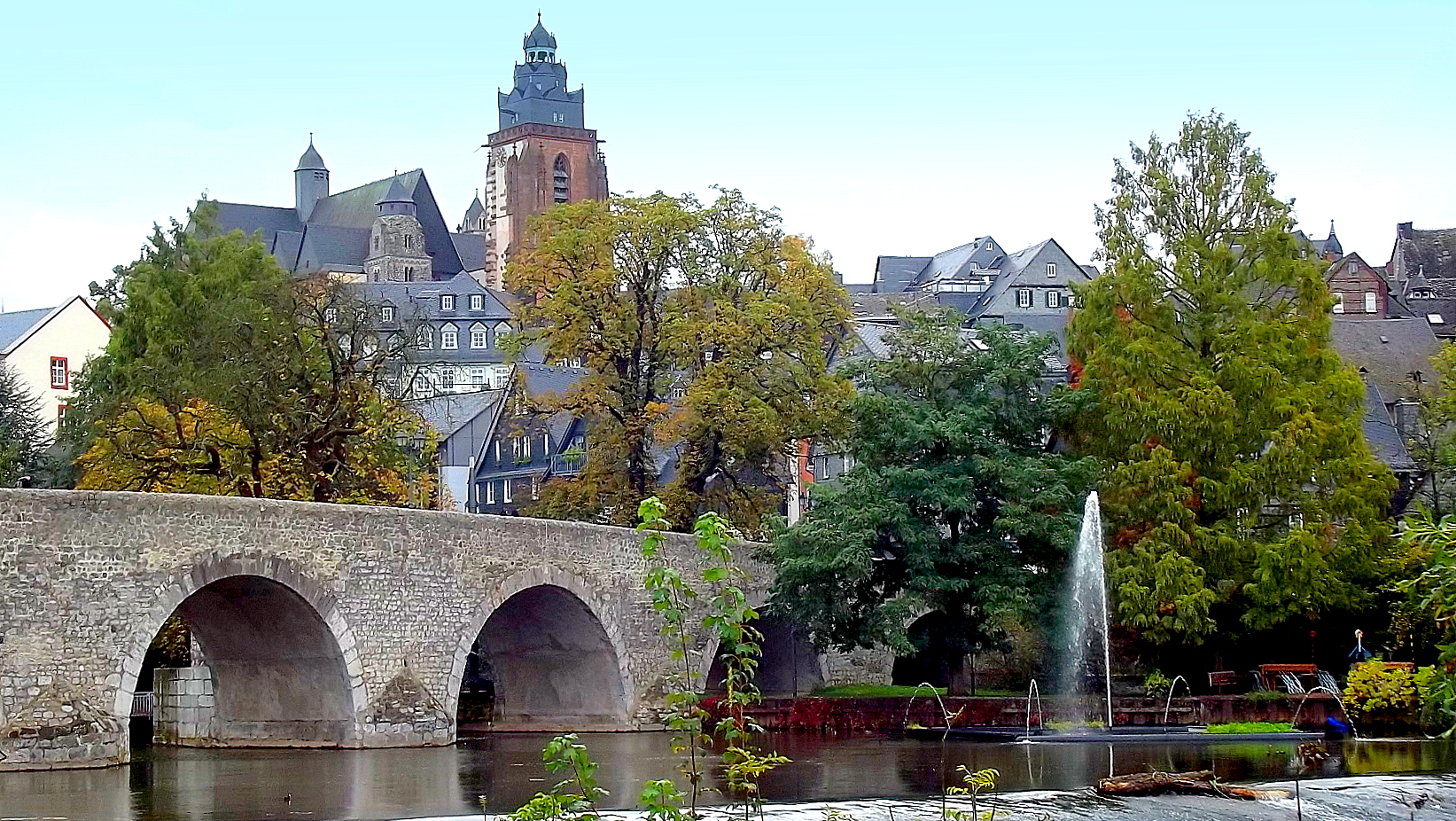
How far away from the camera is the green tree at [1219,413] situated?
117 feet

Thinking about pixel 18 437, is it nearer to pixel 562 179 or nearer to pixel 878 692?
pixel 878 692

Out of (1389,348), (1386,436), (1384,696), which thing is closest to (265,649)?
(1384,696)

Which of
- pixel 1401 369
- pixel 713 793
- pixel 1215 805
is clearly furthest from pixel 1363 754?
pixel 1401 369

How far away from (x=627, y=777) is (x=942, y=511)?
38.9 ft

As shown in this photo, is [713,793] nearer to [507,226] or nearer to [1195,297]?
[1195,297]

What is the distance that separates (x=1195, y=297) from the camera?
37781mm

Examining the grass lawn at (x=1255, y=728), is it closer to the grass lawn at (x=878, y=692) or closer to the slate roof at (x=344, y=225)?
the grass lawn at (x=878, y=692)

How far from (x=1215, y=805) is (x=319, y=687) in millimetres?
14421

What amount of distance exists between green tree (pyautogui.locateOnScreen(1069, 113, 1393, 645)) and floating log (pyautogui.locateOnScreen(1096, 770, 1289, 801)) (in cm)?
1252

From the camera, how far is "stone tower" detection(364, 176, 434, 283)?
119 m

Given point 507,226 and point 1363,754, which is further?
point 507,226

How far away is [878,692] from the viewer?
37.4 m

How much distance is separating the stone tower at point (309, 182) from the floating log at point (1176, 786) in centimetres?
11219

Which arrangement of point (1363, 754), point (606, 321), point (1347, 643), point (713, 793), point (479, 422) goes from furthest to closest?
point (479, 422) → point (606, 321) → point (1347, 643) → point (1363, 754) → point (713, 793)
